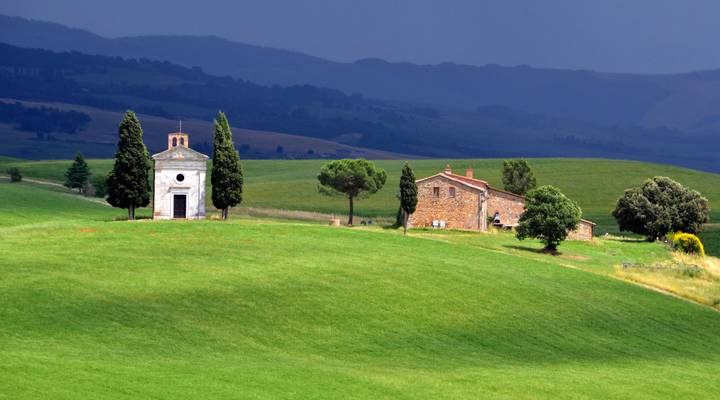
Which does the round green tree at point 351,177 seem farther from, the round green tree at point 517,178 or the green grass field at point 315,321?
the green grass field at point 315,321

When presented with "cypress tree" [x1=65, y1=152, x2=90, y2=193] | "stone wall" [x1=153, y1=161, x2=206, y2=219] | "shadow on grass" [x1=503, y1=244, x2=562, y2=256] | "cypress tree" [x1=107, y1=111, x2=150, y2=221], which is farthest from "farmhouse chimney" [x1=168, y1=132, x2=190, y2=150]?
"cypress tree" [x1=65, y1=152, x2=90, y2=193]

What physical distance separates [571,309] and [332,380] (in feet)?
88.9

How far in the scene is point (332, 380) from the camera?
155ft

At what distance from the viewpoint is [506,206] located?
406ft

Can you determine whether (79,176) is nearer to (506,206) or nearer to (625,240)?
(506,206)

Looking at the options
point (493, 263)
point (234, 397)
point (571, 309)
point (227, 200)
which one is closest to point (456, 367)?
point (234, 397)

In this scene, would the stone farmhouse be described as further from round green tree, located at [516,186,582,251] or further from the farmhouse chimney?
the farmhouse chimney

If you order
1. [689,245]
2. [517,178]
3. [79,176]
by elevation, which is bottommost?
[689,245]

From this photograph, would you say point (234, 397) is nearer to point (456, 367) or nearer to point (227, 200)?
point (456, 367)

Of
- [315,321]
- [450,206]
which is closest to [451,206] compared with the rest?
[450,206]

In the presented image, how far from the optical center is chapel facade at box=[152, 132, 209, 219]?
326 feet

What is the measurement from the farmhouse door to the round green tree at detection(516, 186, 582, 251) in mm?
27672

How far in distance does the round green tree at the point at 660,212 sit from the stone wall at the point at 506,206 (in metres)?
14.0

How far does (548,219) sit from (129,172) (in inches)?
1323
